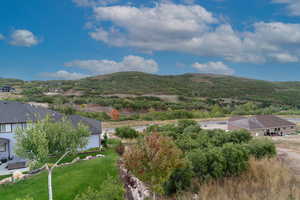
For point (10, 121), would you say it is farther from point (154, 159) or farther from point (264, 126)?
point (264, 126)

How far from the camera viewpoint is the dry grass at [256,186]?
1054 centimetres

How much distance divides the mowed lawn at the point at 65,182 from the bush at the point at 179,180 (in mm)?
3529

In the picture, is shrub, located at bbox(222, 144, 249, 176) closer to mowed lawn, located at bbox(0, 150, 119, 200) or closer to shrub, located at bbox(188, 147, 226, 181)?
shrub, located at bbox(188, 147, 226, 181)

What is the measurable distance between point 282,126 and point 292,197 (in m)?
37.9

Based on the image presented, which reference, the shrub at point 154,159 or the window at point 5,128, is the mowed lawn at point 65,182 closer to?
the shrub at point 154,159

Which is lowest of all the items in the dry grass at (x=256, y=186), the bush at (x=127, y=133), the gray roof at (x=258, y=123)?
the bush at (x=127, y=133)

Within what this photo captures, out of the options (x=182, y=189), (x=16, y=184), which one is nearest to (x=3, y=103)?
(x=16, y=184)

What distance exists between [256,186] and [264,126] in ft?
106

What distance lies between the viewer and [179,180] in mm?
12438

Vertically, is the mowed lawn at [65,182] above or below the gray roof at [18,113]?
below

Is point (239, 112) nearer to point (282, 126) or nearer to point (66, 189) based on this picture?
point (282, 126)

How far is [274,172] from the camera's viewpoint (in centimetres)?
1384

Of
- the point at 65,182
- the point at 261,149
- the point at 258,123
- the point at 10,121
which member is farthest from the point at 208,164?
the point at 258,123

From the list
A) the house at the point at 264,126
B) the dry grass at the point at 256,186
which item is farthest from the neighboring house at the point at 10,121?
the house at the point at 264,126
